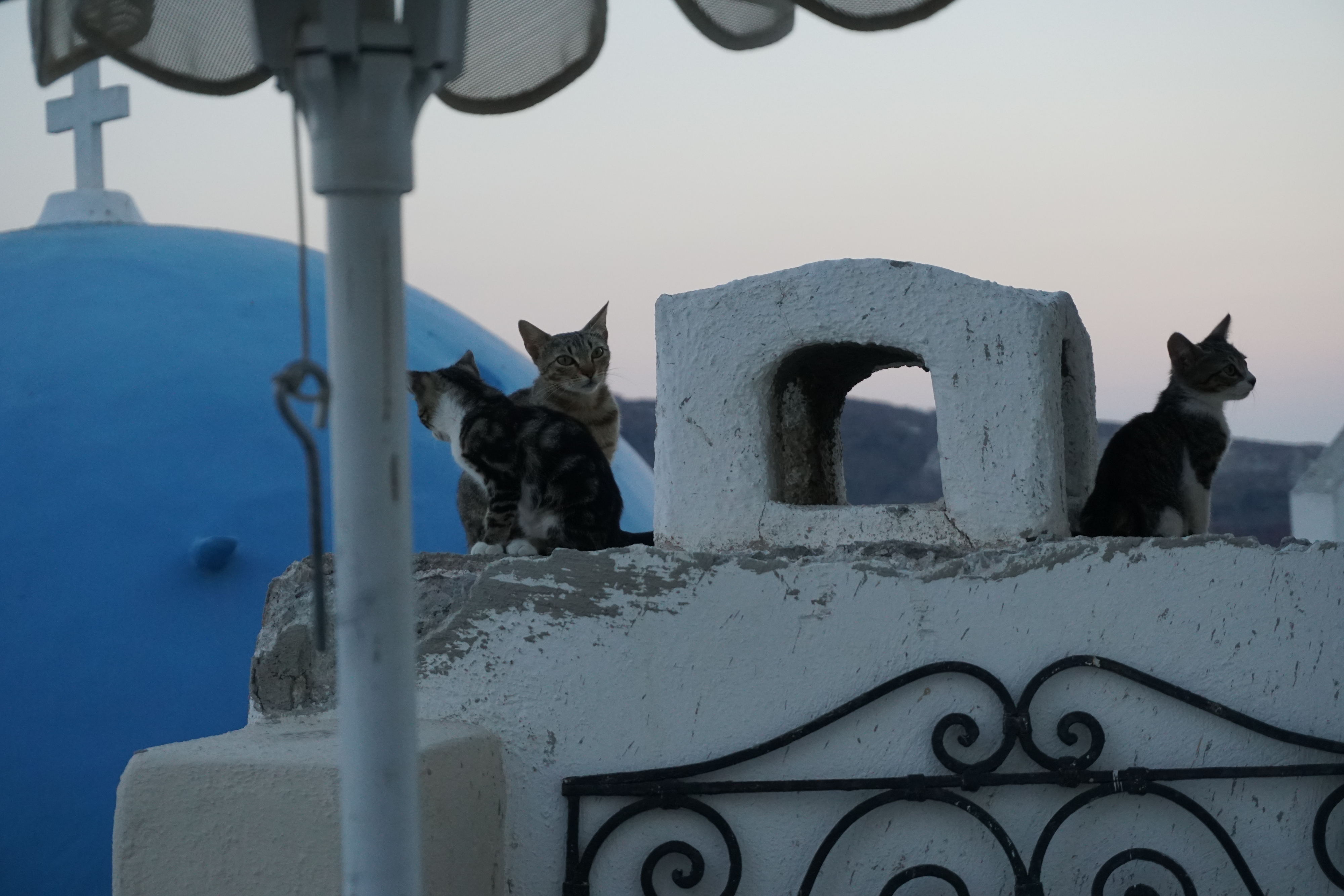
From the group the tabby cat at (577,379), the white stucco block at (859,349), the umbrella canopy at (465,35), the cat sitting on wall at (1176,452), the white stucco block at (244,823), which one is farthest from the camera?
the tabby cat at (577,379)

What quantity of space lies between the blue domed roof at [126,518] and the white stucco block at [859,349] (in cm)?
259

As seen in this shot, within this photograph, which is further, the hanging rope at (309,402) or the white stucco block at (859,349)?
the white stucco block at (859,349)

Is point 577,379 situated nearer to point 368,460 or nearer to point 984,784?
point 984,784

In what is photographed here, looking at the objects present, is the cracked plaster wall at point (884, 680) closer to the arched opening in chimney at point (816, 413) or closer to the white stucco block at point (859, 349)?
the white stucco block at point (859, 349)

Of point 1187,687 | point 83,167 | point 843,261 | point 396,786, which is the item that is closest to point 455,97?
point 396,786

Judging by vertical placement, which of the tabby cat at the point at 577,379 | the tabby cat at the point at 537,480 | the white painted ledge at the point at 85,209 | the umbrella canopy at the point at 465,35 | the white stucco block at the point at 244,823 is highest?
the white painted ledge at the point at 85,209

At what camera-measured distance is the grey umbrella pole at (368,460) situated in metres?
1.02

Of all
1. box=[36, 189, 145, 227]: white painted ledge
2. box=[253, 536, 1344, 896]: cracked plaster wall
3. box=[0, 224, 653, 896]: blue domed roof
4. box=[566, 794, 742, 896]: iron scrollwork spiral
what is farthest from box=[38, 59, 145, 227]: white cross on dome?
box=[566, 794, 742, 896]: iron scrollwork spiral

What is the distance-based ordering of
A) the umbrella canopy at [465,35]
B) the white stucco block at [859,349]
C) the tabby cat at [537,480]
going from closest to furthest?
1. the umbrella canopy at [465,35]
2. the white stucco block at [859,349]
3. the tabby cat at [537,480]

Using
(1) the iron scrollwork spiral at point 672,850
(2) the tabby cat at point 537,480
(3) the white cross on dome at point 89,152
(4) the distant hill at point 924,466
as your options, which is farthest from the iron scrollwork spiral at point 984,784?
(4) the distant hill at point 924,466

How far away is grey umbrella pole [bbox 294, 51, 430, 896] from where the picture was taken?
40.2 inches

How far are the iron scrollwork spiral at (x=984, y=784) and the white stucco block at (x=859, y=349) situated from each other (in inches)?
14.9

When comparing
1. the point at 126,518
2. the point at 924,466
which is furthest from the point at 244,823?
the point at 924,466

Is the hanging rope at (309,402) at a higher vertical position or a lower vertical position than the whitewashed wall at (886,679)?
higher
